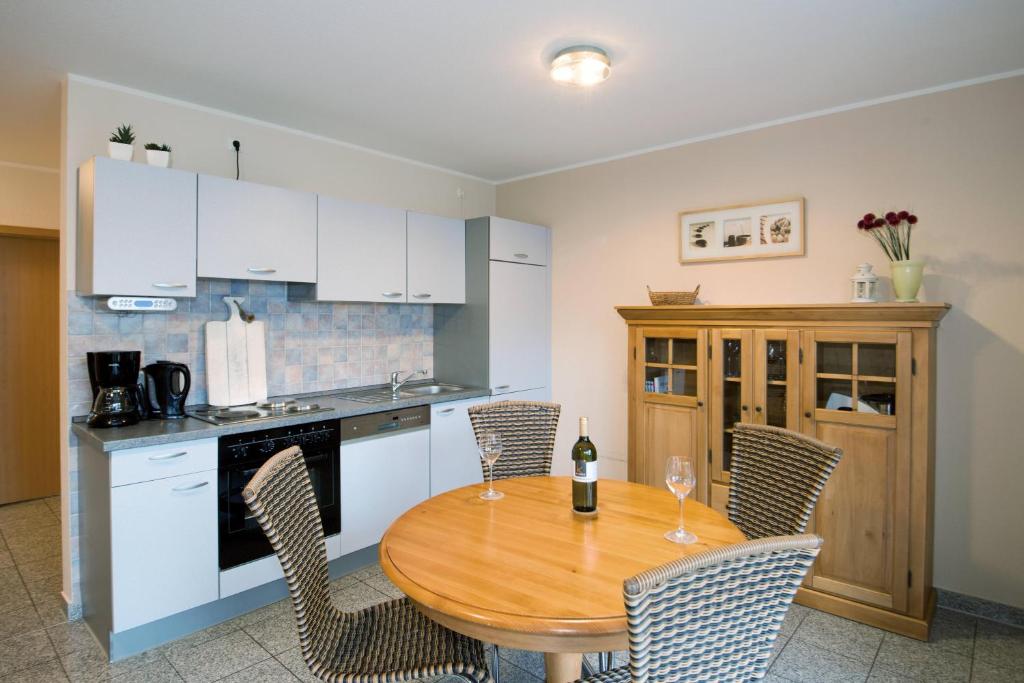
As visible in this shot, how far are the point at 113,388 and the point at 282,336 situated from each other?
995 mm

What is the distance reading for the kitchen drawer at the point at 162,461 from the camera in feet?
7.68

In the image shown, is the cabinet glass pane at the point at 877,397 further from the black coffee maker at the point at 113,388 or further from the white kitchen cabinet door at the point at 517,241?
the black coffee maker at the point at 113,388

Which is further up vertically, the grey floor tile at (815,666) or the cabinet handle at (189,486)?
the cabinet handle at (189,486)

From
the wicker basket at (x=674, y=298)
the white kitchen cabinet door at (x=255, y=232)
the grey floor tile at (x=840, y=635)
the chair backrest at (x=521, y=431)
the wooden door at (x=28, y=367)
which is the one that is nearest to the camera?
the grey floor tile at (x=840, y=635)

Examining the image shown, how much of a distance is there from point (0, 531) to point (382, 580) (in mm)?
2831

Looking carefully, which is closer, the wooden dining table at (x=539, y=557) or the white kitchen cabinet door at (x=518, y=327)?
the wooden dining table at (x=539, y=557)

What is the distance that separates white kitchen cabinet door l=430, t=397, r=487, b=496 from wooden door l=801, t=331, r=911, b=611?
6.50ft

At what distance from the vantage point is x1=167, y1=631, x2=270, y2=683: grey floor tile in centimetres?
233

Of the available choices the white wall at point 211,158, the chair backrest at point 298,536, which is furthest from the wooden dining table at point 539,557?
the white wall at point 211,158

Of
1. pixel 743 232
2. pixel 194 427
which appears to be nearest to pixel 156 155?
pixel 194 427

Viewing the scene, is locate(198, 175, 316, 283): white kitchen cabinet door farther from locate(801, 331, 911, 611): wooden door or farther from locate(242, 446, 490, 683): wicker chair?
locate(801, 331, 911, 611): wooden door

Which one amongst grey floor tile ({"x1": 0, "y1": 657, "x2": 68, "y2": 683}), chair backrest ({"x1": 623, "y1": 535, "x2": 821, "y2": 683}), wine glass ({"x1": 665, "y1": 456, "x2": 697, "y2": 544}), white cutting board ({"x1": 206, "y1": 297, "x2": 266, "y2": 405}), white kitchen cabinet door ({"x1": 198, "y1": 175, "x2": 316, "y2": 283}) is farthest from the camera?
white cutting board ({"x1": 206, "y1": 297, "x2": 266, "y2": 405})

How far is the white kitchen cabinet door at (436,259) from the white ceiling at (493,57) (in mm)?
634

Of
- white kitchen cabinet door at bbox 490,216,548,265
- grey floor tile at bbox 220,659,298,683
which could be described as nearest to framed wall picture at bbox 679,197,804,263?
white kitchen cabinet door at bbox 490,216,548,265
